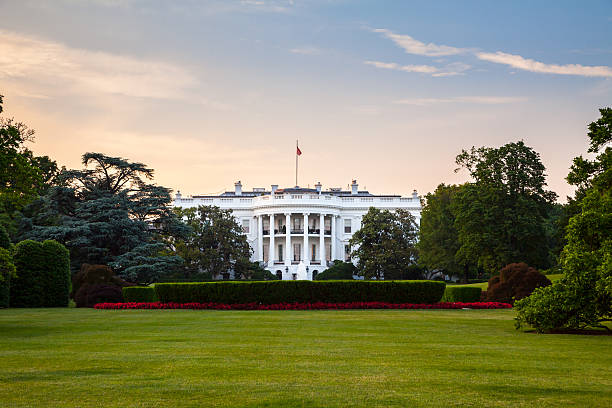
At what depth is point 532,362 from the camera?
1097 cm

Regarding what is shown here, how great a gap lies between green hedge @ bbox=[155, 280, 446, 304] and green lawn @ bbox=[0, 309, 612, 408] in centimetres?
1282

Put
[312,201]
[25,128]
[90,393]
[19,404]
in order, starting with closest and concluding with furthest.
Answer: [19,404] < [90,393] < [25,128] < [312,201]

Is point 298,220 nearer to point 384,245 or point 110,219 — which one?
point 384,245

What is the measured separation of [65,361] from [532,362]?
7567 millimetres

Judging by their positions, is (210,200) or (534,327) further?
(210,200)

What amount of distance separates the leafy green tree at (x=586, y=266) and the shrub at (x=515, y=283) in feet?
47.0

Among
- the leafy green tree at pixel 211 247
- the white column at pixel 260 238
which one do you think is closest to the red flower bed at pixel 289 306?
the leafy green tree at pixel 211 247

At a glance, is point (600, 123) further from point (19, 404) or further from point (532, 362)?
point (19, 404)

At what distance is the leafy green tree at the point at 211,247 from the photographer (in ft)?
217

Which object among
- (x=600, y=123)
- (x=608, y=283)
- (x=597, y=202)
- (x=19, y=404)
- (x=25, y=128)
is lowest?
(x=19, y=404)

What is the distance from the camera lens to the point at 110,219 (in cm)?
4581

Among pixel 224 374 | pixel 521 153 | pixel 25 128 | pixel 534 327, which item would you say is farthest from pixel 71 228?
pixel 224 374

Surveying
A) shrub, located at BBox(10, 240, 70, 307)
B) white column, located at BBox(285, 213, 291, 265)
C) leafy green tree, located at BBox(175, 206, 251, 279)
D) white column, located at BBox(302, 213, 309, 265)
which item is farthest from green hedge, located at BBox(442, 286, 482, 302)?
white column, located at BBox(285, 213, 291, 265)

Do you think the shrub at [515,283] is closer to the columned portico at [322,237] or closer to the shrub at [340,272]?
the shrub at [340,272]
